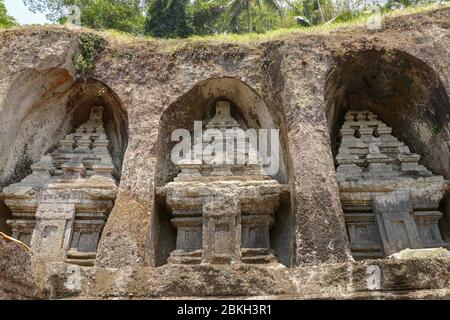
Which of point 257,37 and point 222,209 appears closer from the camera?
point 222,209

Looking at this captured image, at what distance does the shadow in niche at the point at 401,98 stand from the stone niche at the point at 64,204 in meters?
4.86

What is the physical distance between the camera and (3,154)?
870cm

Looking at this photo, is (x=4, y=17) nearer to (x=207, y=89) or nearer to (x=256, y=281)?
(x=207, y=89)

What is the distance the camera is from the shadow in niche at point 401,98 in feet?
28.4

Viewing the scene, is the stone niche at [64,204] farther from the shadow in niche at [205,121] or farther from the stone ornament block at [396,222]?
the stone ornament block at [396,222]

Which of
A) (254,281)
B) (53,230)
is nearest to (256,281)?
(254,281)

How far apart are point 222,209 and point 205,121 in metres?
2.75

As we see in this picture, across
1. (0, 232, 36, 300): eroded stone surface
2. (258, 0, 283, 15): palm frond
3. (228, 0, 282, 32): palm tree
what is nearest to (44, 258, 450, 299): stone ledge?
(0, 232, 36, 300): eroded stone surface

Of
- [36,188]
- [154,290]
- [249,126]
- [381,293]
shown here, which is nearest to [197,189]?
[249,126]

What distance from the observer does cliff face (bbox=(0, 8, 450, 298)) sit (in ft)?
26.6

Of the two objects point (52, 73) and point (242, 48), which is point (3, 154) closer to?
point (52, 73)

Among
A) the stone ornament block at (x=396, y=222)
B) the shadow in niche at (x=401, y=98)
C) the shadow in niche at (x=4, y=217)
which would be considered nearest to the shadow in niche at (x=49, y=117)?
the shadow in niche at (x=4, y=217)

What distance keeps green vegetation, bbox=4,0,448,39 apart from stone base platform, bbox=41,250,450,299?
49.2 feet

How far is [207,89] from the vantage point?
9680mm
